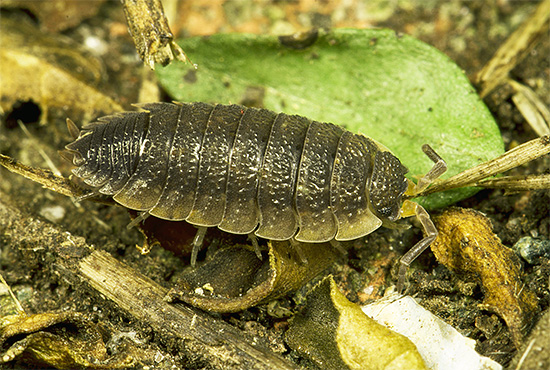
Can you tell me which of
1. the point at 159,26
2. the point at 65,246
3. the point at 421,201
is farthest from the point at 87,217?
the point at 421,201

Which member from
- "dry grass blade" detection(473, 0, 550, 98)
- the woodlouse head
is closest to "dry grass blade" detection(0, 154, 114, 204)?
the woodlouse head

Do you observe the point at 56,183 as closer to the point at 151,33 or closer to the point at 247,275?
the point at 151,33

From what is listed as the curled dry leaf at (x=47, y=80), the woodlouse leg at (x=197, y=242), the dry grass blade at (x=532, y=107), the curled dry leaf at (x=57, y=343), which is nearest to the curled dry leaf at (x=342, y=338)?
the woodlouse leg at (x=197, y=242)

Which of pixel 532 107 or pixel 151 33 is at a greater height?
pixel 532 107

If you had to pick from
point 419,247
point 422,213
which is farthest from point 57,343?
point 422,213

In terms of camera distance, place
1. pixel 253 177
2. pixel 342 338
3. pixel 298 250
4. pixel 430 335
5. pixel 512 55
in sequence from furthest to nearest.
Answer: pixel 512 55 → pixel 298 250 → pixel 253 177 → pixel 430 335 → pixel 342 338
